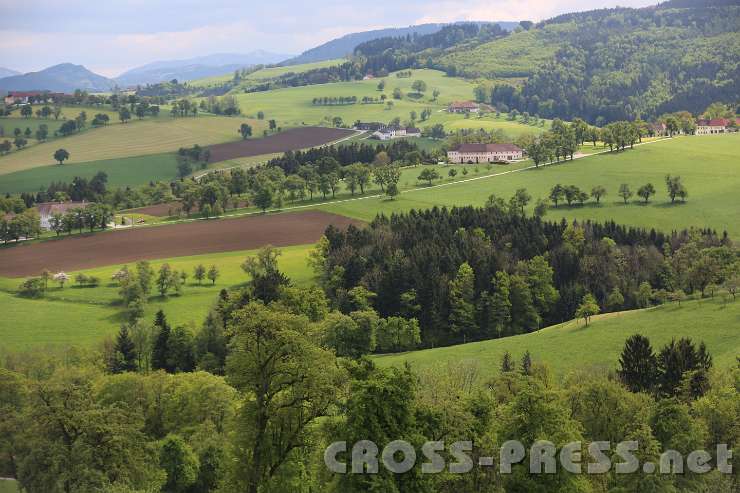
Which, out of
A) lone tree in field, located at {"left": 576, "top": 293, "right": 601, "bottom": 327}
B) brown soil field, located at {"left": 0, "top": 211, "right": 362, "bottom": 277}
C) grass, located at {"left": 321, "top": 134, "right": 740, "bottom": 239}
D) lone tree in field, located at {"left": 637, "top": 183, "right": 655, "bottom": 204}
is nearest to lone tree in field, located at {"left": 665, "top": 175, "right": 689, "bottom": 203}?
grass, located at {"left": 321, "top": 134, "right": 740, "bottom": 239}

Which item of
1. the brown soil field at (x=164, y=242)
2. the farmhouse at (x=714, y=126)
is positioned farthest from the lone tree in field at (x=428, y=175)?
the farmhouse at (x=714, y=126)

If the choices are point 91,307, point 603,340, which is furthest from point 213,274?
point 603,340

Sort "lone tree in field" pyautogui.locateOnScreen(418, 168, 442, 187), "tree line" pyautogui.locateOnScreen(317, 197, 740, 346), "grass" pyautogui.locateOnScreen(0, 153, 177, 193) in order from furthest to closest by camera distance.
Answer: "grass" pyautogui.locateOnScreen(0, 153, 177, 193), "lone tree in field" pyautogui.locateOnScreen(418, 168, 442, 187), "tree line" pyautogui.locateOnScreen(317, 197, 740, 346)

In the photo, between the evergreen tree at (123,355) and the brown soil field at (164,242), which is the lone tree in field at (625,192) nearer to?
the brown soil field at (164,242)

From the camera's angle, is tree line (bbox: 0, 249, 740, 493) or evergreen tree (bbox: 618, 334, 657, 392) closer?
tree line (bbox: 0, 249, 740, 493)

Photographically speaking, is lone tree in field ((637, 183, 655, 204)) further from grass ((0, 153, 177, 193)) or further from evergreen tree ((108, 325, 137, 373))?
grass ((0, 153, 177, 193))
